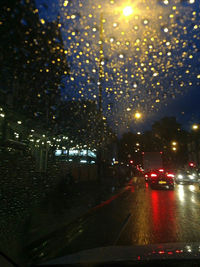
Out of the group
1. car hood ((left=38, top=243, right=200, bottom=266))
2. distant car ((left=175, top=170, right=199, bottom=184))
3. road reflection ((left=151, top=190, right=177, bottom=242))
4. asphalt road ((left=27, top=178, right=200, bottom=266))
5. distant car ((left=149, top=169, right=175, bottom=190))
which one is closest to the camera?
car hood ((left=38, top=243, right=200, bottom=266))

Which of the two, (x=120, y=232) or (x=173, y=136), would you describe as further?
(x=173, y=136)

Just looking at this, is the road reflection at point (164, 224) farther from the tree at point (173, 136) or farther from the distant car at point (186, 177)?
the tree at point (173, 136)

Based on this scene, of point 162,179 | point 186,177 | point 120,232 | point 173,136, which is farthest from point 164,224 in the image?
point 173,136

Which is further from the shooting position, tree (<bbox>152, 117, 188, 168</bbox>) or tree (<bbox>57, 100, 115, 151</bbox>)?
tree (<bbox>152, 117, 188, 168</bbox>)

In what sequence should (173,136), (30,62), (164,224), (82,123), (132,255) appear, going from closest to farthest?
(132,255) < (164,224) < (30,62) < (82,123) < (173,136)

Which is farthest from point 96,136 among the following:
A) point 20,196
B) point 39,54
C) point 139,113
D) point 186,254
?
point 186,254

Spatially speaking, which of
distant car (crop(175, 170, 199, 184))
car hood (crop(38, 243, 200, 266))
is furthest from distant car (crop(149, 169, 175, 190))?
car hood (crop(38, 243, 200, 266))

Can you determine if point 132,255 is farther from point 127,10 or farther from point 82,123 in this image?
point 82,123

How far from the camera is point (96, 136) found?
70.7 feet

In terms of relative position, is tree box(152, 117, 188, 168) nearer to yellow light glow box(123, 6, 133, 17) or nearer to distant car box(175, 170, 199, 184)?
distant car box(175, 170, 199, 184)

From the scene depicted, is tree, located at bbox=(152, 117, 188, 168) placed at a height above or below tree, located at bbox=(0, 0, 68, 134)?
above

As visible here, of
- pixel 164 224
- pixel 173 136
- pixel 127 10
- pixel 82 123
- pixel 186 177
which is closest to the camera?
pixel 164 224

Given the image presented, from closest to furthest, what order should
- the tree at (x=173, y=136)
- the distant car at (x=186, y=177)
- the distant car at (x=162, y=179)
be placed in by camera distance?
the distant car at (x=162, y=179)
the distant car at (x=186, y=177)
the tree at (x=173, y=136)

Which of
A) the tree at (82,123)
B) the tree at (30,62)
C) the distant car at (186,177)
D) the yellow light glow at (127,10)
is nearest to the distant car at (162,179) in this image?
the tree at (82,123)
